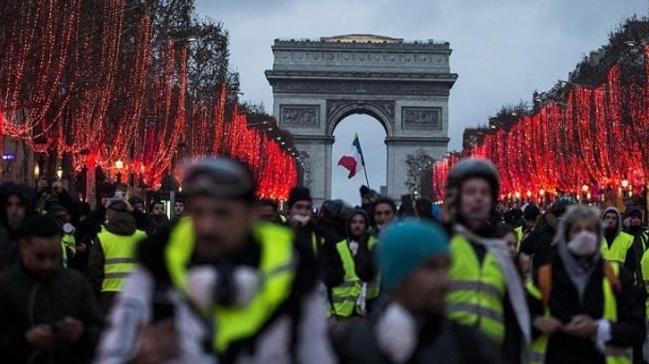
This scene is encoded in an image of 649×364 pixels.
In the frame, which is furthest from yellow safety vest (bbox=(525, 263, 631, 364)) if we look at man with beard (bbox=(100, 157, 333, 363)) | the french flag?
the french flag

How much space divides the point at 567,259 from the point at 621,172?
163 ft

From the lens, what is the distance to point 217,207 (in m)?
4.06

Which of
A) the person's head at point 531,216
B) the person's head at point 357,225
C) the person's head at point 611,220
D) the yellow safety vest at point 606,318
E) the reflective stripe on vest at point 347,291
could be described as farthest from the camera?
the person's head at point 531,216

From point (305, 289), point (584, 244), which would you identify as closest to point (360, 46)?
point (584, 244)

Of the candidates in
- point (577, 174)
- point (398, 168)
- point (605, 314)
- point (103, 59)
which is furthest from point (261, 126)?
point (605, 314)

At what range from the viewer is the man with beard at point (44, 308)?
6242mm

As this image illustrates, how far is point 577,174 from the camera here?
64062mm

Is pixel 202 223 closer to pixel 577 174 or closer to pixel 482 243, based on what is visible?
pixel 482 243

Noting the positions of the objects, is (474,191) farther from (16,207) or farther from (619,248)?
(619,248)

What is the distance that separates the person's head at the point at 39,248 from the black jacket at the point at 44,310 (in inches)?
1.9

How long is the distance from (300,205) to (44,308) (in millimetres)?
4606

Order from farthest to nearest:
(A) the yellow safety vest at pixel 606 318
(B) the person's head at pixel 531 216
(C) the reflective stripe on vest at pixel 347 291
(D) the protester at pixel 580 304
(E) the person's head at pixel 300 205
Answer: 1. (B) the person's head at pixel 531 216
2. (C) the reflective stripe on vest at pixel 347 291
3. (E) the person's head at pixel 300 205
4. (A) the yellow safety vest at pixel 606 318
5. (D) the protester at pixel 580 304

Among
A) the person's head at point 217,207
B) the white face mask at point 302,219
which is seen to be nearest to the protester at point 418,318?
the person's head at point 217,207

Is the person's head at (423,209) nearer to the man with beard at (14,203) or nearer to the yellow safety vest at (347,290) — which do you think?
the yellow safety vest at (347,290)
